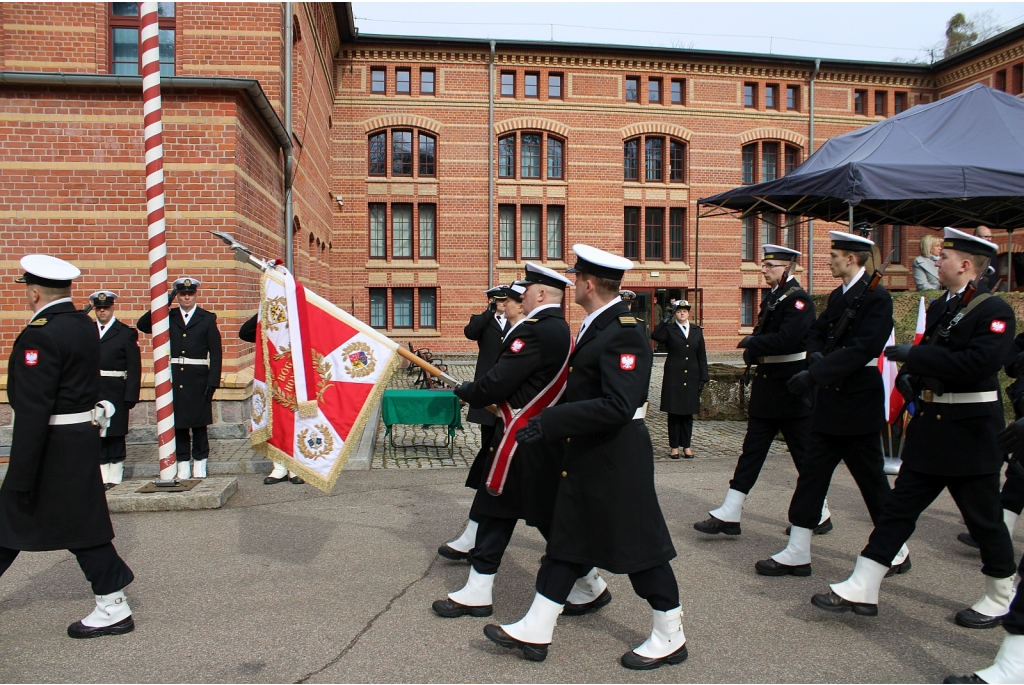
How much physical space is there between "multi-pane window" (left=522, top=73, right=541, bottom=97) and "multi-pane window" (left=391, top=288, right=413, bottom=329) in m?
8.51

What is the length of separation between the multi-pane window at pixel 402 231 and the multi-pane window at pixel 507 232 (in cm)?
337

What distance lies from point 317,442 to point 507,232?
942 inches

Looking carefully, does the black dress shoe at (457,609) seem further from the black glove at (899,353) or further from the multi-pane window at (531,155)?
the multi-pane window at (531,155)

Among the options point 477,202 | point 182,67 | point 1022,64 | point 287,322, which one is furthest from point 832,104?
point 287,322

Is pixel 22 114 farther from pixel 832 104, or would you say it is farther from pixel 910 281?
pixel 910 281

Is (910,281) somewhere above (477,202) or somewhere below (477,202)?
below

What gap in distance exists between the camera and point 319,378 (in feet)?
15.6

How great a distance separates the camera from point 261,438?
4.86 m

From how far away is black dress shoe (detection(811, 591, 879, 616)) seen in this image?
4.23 metres

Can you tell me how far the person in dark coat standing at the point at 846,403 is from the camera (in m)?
4.64

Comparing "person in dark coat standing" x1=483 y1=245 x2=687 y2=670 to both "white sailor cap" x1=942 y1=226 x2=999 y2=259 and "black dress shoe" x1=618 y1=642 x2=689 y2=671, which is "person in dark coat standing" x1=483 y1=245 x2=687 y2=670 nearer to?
"black dress shoe" x1=618 y1=642 x2=689 y2=671

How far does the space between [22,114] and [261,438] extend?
7224 millimetres

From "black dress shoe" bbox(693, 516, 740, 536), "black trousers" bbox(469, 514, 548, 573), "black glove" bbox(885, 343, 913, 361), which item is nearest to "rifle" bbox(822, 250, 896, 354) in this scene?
"black glove" bbox(885, 343, 913, 361)

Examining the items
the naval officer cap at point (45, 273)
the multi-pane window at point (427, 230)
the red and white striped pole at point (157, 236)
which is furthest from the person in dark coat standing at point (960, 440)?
the multi-pane window at point (427, 230)
